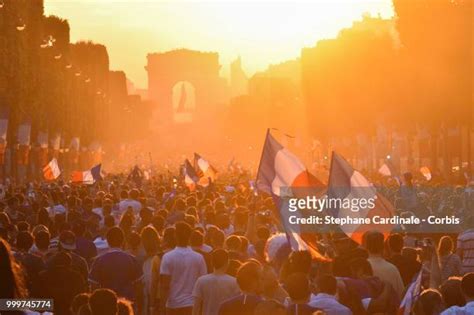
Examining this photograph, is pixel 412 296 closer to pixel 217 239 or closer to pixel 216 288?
pixel 216 288

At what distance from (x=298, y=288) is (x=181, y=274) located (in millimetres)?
3866

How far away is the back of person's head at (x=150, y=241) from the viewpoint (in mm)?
15359

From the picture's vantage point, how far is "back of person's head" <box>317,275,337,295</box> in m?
10.9

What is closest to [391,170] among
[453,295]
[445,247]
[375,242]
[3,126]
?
[3,126]

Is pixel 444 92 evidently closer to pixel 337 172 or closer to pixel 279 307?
pixel 337 172

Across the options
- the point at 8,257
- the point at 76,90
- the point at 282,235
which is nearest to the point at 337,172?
the point at 282,235

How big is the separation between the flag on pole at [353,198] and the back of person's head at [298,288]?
3.83 m

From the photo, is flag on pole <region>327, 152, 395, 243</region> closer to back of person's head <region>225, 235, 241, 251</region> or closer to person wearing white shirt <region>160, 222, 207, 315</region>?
back of person's head <region>225, 235, 241, 251</region>

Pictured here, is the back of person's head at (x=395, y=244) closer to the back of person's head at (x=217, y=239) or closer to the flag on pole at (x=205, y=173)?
the back of person's head at (x=217, y=239)

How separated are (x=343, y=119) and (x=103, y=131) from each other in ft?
115

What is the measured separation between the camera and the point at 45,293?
1208 centimetres

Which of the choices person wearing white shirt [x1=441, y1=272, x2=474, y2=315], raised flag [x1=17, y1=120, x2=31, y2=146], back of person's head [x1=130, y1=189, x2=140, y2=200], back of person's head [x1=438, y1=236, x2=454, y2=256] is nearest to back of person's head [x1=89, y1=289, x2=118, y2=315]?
person wearing white shirt [x1=441, y1=272, x2=474, y2=315]

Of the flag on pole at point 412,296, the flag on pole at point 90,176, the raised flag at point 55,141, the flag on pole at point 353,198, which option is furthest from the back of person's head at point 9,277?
the raised flag at point 55,141

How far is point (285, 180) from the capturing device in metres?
13.8
